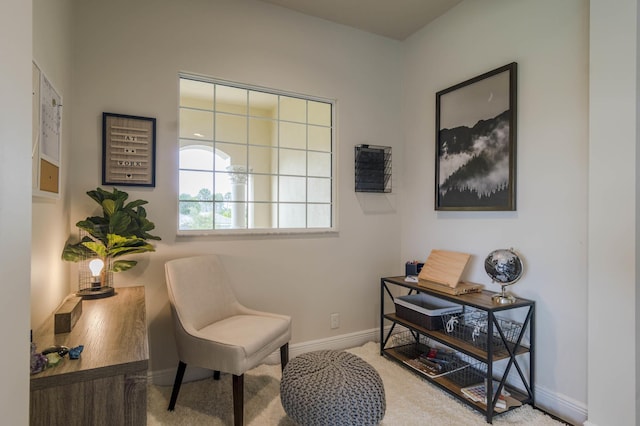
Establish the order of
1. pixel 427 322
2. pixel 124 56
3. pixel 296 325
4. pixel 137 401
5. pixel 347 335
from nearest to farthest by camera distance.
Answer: pixel 137 401, pixel 124 56, pixel 427 322, pixel 296 325, pixel 347 335

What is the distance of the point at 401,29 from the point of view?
2869 millimetres

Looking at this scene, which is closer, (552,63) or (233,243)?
(552,63)

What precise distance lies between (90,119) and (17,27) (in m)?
1.69

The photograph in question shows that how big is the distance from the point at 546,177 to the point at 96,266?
2.58m

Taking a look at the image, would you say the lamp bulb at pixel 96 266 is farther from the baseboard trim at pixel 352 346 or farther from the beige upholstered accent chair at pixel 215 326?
the baseboard trim at pixel 352 346

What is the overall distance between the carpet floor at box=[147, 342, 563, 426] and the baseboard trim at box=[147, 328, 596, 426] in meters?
0.06

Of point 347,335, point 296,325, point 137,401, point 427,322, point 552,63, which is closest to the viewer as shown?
point 137,401

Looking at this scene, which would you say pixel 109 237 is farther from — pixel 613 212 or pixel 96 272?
pixel 613 212

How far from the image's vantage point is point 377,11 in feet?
8.55

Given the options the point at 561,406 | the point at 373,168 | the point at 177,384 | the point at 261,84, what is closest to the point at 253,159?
the point at 261,84

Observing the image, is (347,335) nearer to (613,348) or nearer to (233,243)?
(233,243)

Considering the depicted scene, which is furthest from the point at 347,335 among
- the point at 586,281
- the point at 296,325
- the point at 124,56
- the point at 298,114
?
the point at 124,56

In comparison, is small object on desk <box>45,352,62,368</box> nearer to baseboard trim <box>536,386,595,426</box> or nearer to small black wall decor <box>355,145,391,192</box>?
small black wall decor <box>355,145,391,192</box>

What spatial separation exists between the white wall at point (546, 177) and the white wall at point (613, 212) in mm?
110
